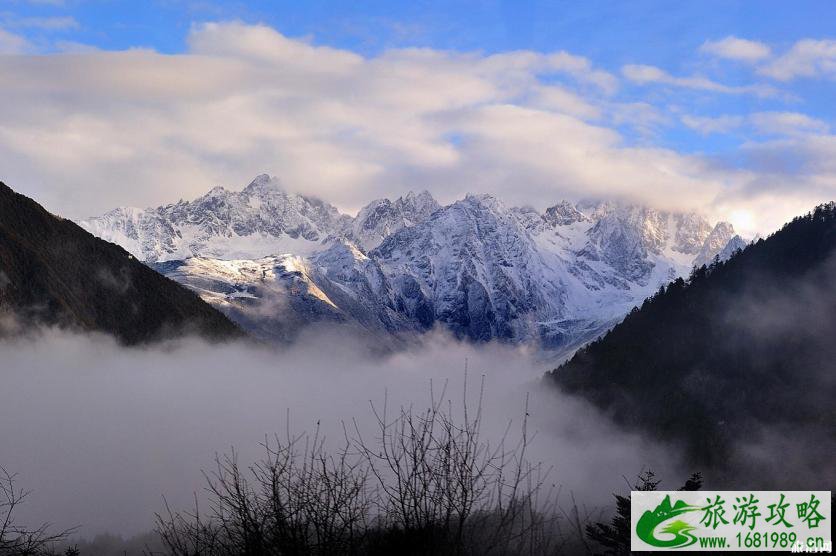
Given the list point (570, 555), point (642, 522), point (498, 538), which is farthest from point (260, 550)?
point (570, 555)

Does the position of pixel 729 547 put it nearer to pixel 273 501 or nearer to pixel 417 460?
pixel 417 460

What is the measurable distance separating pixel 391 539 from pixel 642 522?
9815mm

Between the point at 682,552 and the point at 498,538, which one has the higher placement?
the point at 498,538

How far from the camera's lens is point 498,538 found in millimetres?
24297

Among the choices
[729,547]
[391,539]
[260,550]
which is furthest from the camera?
[729,547]

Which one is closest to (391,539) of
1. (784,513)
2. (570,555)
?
(784,513)

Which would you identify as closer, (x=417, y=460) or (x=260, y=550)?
(x=260, y=550)

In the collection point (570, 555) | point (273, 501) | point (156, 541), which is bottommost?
point (156, 541)

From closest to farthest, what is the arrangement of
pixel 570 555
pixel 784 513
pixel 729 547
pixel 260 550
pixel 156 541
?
pixel 260 550 < pixel 729 547 < pixel 784 513 < pixel 570 555 < pixel 156 541

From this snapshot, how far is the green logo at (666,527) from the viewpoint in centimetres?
2996

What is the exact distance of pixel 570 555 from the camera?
11344 cm

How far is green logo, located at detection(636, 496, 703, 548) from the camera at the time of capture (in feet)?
98.3

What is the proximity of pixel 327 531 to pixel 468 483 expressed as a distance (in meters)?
4.30

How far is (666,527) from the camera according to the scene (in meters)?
30.1
